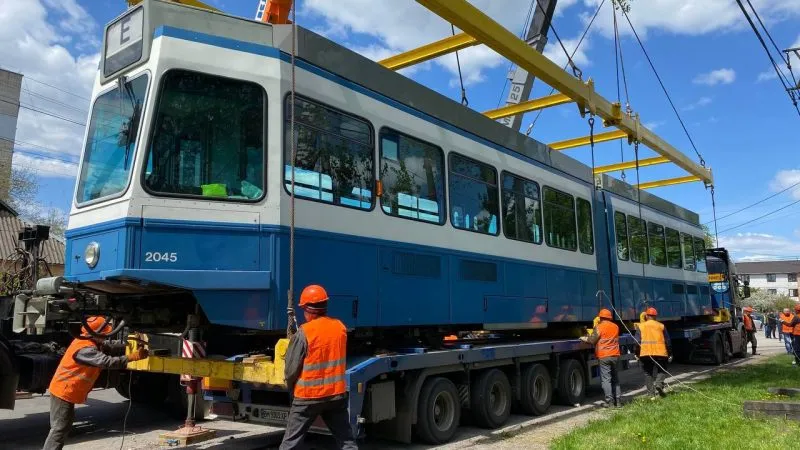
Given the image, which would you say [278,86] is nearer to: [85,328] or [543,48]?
[85,328]

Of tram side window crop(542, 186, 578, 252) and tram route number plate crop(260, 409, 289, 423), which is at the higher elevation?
tram side window crop(542, 186, 578, 252)

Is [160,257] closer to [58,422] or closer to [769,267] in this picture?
[58,422]

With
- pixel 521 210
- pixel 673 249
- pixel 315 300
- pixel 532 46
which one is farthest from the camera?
pixel 673 249

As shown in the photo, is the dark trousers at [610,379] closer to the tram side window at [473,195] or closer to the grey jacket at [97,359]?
the tram side window at [473,195]

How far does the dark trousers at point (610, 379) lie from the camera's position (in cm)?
1017

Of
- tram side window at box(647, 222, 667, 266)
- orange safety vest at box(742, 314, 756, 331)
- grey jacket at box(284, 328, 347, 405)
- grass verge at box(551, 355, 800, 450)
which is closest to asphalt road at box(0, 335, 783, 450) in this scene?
grass verge at box(551, 355, 800, 450)

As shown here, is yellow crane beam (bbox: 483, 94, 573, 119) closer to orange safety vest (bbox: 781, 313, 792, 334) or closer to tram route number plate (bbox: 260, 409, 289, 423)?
tram route number plate (bbox: 260, 409, 289, 423)

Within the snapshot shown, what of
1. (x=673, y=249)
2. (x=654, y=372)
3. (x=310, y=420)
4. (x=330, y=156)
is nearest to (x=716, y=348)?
(x=673, y=249)

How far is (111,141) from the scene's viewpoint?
584 cm

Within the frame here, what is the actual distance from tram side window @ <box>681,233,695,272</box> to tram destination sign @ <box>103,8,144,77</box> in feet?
49.3

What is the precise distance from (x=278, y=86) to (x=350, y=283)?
80.4 inches

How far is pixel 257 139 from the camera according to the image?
5.75m

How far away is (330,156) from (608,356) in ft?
20.5

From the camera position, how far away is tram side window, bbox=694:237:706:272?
1791 cm
